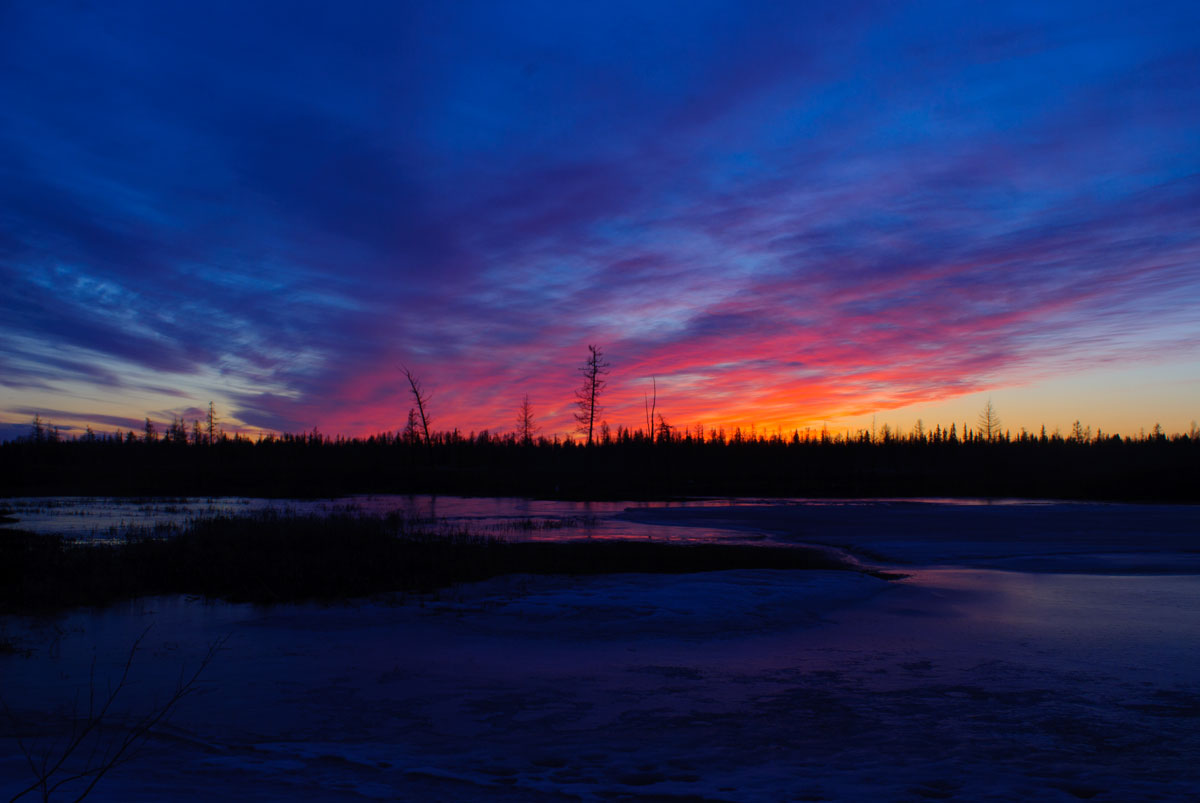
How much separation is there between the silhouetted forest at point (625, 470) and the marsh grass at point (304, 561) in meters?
28.7

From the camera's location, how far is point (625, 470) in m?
78.2

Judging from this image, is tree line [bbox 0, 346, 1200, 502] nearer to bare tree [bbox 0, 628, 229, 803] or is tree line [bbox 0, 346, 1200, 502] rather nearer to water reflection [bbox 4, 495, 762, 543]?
water reflection [bbox 4, 495, 762, 543]

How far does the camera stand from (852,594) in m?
14.1

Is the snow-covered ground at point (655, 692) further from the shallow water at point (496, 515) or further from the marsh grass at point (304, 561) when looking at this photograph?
the shallow water at point (496, 515)

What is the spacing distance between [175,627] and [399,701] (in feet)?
18.7

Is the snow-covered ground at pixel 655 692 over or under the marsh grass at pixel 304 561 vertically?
under

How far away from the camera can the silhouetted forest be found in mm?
52594

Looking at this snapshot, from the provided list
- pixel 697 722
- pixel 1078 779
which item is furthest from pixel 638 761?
pixel 1078 779

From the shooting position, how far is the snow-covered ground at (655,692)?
5.67 meters

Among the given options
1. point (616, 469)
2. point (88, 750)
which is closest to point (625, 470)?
point (616, 469)

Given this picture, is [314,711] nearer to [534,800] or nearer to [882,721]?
[534,800]

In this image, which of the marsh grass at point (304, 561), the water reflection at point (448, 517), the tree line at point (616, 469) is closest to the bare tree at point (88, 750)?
the marsh grass at point (304, 561)

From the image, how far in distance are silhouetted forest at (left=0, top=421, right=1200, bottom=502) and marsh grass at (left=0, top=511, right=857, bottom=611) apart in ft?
94.2

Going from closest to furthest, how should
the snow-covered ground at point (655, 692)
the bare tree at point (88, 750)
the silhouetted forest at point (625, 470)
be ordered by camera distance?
the bare tree at point (88, 750) → the snow-covered ground at point (655, 692) → the silhouetted forest at point (625, 470)
